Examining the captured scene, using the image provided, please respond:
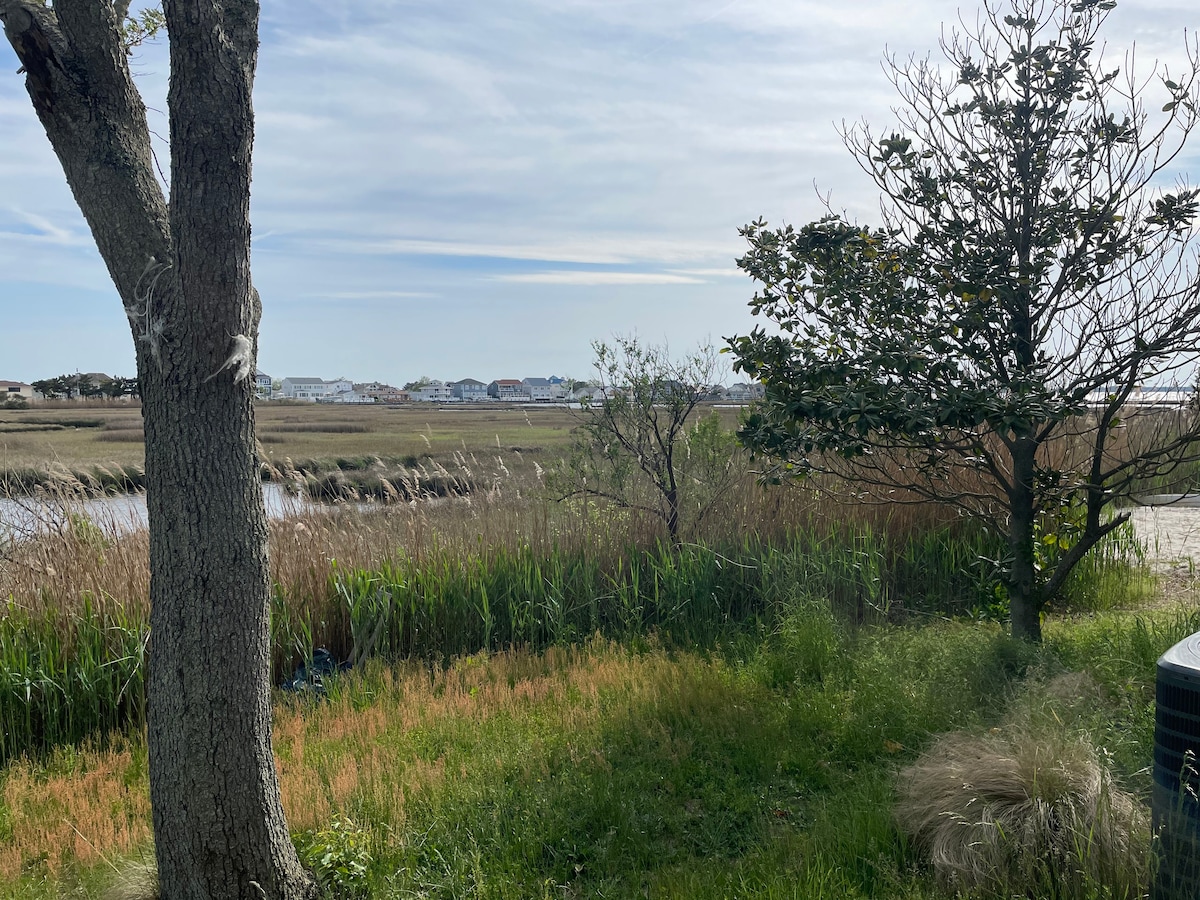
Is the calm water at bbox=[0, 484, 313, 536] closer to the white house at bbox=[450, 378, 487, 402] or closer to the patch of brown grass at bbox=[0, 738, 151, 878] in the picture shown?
the patch of brown grass at bbox=[0, 738, 151, 878]

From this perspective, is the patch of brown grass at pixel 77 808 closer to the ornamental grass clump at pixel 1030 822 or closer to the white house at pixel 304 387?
the ornamental grass clump at pixel 1030 822

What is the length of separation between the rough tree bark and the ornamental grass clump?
2624 mm

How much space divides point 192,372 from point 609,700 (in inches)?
133

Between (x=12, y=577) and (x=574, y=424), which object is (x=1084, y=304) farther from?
(x=12, y=577)

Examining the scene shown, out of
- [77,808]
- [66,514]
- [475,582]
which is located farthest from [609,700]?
[66,514]

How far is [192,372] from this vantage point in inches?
120

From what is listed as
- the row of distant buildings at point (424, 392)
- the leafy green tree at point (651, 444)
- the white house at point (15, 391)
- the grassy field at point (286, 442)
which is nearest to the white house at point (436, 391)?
the row of distant buildings at point (424, 392)

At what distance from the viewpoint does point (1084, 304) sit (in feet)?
19.3

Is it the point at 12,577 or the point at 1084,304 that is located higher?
the point at 1084,304

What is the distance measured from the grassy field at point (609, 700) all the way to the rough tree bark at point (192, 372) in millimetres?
607

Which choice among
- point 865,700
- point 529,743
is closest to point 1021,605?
point 865,700

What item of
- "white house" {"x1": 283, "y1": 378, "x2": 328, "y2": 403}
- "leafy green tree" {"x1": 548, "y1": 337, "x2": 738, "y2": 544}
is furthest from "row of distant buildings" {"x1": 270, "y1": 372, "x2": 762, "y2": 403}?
"leafy green tree" {"x1": 548, "y1": 337, "x2": 738, "y2": 544}

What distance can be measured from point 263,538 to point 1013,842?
3.03 meters

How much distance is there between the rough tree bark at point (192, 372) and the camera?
3.04m
